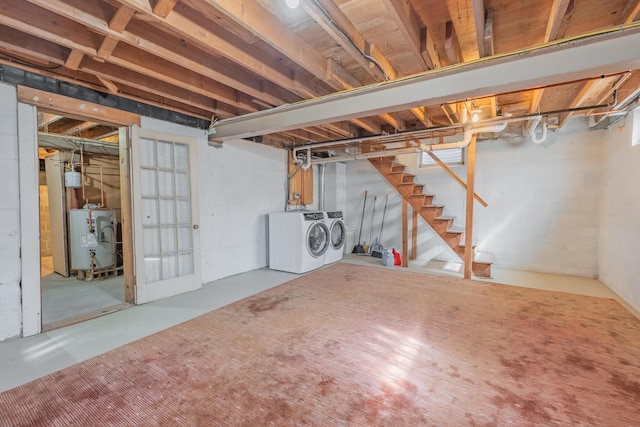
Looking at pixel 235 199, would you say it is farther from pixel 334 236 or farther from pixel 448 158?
pixel 448 158

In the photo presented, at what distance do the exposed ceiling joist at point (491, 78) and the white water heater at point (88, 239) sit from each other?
3.71 metres

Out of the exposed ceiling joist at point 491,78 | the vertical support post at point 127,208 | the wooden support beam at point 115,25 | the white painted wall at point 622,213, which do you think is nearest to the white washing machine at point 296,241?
the exposed ceiling joist at point 491,78

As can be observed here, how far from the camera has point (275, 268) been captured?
4895 millimetres

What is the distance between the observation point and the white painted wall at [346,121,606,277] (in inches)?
171

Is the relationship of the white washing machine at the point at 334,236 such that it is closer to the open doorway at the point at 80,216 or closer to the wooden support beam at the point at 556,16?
the open doorway at the point at 80,216

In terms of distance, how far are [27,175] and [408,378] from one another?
368 centimetres

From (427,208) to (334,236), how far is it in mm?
1833

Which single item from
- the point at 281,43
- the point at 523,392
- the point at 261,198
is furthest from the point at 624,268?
the point at 261,198

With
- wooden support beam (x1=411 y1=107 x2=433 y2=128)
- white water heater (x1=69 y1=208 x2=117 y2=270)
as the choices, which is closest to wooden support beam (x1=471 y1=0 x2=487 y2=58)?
wooden support beam (x1=411 y1=107 x2=433 y2=128)

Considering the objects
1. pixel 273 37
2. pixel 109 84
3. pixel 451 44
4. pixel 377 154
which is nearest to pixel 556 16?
pixel 451 44

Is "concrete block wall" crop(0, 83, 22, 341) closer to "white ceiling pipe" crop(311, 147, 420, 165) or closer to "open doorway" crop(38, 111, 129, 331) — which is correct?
"open doorway" crop(38, 111, 129, 331)

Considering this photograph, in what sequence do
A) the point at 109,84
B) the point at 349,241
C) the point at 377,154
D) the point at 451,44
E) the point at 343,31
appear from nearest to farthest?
the point at 343,31
the point at 451,44
the point at 109,84
the point at 377,154
the point at 349,241

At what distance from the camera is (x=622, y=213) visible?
11.5 feet

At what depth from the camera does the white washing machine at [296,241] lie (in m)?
4.58
